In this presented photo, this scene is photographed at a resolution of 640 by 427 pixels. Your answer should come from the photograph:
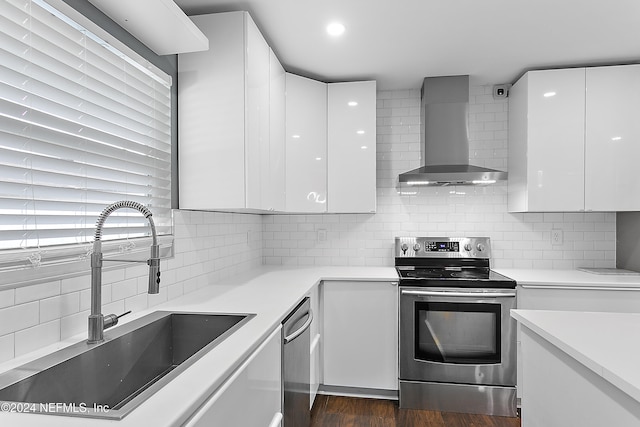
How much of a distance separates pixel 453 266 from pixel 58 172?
9.49ft

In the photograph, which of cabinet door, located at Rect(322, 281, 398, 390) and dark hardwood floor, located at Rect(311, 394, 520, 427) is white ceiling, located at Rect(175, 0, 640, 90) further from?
dark hardwood floor, located at Rect(311, 394, 520, 427)

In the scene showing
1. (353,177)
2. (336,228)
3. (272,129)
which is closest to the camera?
(272,129)

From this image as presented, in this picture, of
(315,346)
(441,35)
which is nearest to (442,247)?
(315,346)

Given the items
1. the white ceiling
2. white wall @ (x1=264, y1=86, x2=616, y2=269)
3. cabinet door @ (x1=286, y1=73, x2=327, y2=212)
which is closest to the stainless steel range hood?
the white ceiling

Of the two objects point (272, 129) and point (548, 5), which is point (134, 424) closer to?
point (272, 129)

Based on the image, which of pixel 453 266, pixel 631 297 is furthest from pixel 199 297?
pixel 631 297

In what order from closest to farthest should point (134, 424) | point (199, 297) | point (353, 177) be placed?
point (134, 424) → point (199, 297) → point (353, 177)

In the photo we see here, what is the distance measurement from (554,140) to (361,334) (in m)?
2.05

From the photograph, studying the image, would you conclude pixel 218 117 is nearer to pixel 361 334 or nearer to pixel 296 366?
pixel 296 366

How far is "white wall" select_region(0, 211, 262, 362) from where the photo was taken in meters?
1.15

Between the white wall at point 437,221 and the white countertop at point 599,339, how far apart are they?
5.85 feet

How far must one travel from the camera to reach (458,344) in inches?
106

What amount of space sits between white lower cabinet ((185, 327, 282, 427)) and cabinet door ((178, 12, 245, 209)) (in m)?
0.83

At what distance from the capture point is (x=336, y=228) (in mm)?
3488
